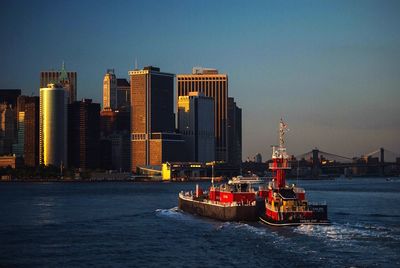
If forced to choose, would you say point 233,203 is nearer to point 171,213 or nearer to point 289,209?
point 289,209

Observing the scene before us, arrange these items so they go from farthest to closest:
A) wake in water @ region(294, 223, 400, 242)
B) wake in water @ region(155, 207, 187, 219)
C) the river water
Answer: wake in water @ region(155, 207, 187, 219), wake in water @ region(294, 223, 400, 242), the river water

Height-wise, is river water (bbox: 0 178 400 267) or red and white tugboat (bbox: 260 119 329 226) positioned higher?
red and white tugboat (bbox: 260 119 329 226)

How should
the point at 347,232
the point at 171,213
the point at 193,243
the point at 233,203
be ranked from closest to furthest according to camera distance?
the point at 193,243
the point at 347,232
the point at 233,203
the point at 171,213

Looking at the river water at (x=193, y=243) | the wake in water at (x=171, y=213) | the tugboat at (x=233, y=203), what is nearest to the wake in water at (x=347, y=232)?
the river water at (x=193, y=243)

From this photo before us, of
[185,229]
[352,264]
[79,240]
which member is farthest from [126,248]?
[352,264]

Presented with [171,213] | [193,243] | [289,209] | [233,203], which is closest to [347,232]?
[289,209]

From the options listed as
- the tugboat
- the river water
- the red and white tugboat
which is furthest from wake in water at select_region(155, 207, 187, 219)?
the red and white tugboat

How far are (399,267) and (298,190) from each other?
88.5 ft

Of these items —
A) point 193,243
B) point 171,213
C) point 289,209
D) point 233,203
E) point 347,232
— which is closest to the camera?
point 193,243

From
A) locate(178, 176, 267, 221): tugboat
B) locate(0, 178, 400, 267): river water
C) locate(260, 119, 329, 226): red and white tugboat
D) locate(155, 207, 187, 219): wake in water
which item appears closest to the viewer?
locate(0, 178, 400, 267): river water

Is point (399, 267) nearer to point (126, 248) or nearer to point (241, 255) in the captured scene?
point (241, 255)

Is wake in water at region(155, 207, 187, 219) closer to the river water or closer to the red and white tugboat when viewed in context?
the river water

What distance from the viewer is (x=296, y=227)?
70.4 metres

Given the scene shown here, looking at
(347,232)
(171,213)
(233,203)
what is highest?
(233,203)
